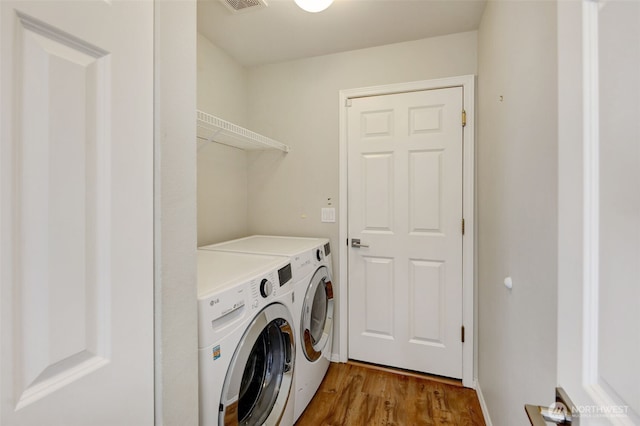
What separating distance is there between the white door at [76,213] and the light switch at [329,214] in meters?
1.65

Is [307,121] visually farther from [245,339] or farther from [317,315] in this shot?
[245,339]

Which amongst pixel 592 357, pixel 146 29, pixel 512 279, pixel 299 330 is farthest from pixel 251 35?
pixel 592 357

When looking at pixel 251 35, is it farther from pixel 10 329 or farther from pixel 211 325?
pixel 10 329

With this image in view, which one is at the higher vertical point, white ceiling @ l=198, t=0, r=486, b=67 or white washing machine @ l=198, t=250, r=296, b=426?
white ceiling @ l=198, t=0, r=486, b=67

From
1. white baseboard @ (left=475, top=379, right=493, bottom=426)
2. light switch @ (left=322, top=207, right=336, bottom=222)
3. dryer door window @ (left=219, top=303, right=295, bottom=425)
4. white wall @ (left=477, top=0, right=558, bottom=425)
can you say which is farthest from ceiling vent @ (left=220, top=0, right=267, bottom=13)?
white baseboard @ (left=475, top=379, right=493, bottom=426)

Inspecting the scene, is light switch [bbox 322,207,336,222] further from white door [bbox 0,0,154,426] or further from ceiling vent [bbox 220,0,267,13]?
white door [bbox 0,0,154,426]

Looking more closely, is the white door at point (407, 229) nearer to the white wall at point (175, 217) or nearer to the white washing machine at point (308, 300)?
the white washing machine at point (308, 300)

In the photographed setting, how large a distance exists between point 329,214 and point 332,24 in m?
1.35

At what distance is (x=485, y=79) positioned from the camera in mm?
1692

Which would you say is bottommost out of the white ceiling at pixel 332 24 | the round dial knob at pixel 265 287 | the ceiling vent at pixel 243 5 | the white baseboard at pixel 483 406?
the white baseboard at pixel 483 406

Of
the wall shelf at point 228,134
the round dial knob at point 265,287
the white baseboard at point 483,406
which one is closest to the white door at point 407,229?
the white baseboard at point 483,406

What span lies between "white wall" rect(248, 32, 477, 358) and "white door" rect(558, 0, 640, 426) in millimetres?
1737

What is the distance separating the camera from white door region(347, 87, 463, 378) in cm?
198

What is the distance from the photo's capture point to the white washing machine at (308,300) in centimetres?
153
